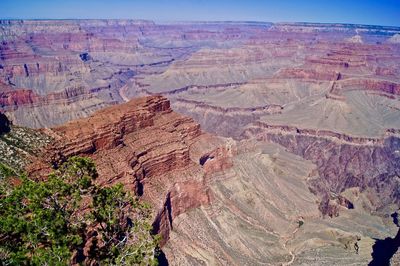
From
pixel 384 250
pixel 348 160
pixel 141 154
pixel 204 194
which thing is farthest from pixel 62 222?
pixel 348 160

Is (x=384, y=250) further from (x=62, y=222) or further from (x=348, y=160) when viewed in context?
(x=348, y=160)

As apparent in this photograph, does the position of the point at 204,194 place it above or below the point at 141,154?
below

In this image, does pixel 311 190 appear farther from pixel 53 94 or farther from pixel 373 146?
pixel 53 94

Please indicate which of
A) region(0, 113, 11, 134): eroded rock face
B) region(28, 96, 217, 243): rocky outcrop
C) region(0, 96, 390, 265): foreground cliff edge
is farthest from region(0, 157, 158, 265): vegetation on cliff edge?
region(0, 113, 11, 134): eroded rock face

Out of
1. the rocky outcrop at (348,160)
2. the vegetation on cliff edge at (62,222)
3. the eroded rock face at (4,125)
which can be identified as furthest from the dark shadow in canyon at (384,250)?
the eroded rock face at (4,125)

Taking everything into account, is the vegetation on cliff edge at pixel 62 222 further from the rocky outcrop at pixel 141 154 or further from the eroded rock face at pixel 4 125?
the eroded rock face at pixel 4 125

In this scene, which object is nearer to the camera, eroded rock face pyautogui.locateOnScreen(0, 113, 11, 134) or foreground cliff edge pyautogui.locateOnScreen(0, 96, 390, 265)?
eroded rock face pyautogui.locateOnScreen(0, 113, 11, 134)

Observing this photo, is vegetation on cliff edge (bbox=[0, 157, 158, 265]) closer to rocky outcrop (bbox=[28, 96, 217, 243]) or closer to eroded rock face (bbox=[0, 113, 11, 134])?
rocky outcrop (bbox=[28, 96, 217, 243])

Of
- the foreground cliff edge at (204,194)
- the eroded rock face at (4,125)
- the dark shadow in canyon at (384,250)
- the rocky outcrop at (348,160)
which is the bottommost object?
the rocky outcrop at (348,160)

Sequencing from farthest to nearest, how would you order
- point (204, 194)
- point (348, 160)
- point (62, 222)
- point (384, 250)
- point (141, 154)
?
1. point (348, 160)
2. point (384, 250)
3. point (204, 194)
4. point (141, 154)
5. point (62, 222)
